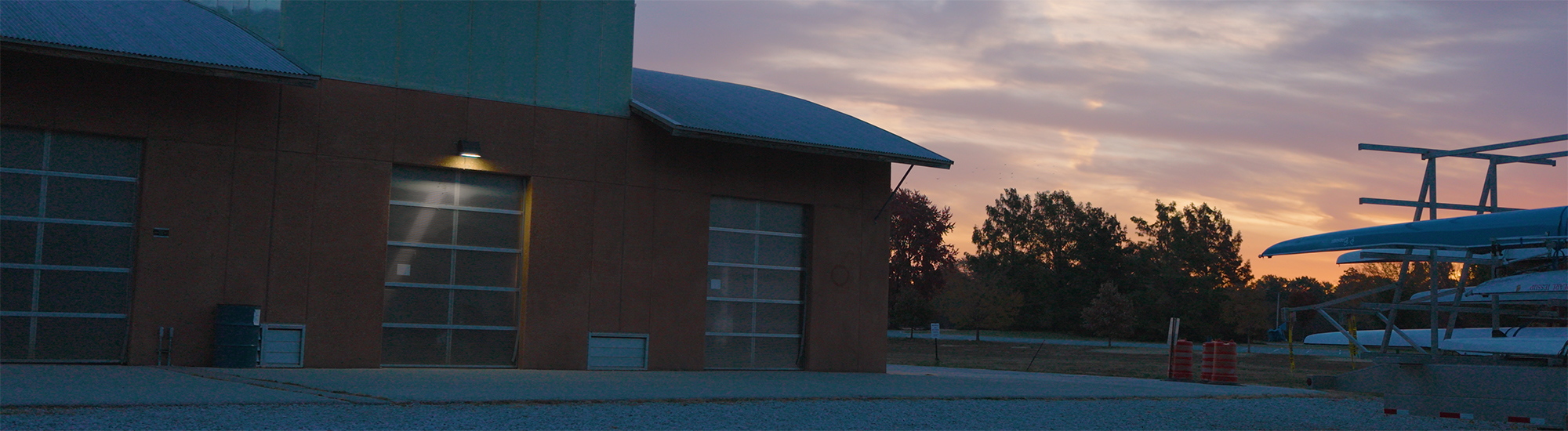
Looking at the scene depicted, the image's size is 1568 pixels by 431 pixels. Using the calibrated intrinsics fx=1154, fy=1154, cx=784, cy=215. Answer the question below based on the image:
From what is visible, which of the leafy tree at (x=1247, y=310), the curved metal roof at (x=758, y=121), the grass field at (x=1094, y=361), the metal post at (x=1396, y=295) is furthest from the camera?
the leafy tree at (x=1247, y=310)

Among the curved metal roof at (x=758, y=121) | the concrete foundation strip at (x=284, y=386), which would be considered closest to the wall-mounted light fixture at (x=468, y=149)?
the curved metal roof at (x=758, y=121)

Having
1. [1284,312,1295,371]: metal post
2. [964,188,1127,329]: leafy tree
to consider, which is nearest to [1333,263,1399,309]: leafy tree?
[964,188,1127,329]: leafy tree

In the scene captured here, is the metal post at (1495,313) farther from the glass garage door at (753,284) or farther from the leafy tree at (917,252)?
the leafy tree at (917,252)

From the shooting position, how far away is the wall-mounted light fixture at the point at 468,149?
1725cm

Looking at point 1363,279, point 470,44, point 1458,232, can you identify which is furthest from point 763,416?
point 1363,279

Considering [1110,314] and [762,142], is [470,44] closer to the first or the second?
[762,142]

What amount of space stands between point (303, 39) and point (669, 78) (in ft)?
24.5

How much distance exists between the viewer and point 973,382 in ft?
57.4

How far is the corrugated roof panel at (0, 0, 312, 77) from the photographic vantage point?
13500mm

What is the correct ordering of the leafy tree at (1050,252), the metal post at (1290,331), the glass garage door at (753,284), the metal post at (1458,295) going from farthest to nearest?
the leafy tree at (1050,252), the glass garage door at (753,284), the metal post at (1290,331), the metal post at (1458,295)

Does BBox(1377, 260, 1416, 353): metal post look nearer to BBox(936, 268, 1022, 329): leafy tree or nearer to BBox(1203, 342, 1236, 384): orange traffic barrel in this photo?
BBox(1203, 342, 1236, 384): orange traffic barrel

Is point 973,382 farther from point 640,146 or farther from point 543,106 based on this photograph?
point 543,106

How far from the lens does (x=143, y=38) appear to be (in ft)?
47.6

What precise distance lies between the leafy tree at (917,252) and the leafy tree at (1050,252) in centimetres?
625
